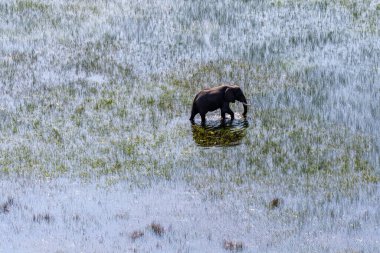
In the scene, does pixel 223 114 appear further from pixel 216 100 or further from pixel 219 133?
pixel 219 133

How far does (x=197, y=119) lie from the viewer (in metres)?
23.4

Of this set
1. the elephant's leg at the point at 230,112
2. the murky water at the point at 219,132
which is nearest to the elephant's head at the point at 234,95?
the elephant's leg at the point at 230,112

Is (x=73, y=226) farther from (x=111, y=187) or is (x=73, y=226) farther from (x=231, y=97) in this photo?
(x=231, y=97)

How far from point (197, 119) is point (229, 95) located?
113 centimetres

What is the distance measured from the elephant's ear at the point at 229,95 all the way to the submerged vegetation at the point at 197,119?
2.34ft

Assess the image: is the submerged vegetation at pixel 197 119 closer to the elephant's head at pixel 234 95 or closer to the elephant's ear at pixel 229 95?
the elephant's head at pixel 234 95

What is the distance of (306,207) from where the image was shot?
17.2 meters

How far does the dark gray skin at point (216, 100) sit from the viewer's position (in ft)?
74.3

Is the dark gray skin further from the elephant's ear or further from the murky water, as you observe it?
the murky water

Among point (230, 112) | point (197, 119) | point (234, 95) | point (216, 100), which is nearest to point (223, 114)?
point (230, 112)

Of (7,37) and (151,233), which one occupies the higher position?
(7,37)

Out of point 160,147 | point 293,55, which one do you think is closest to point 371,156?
point 160,147

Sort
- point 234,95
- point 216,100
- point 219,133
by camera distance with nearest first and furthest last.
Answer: point 219,133 < point 216,100 < point 234,95

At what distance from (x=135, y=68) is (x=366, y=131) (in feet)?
29.1
